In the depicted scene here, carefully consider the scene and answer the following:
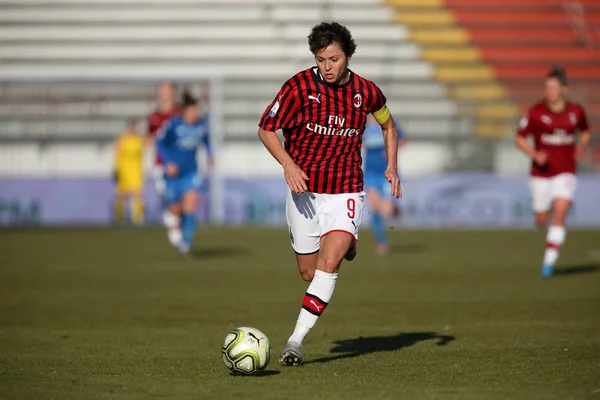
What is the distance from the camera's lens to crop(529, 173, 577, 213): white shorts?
13.5m

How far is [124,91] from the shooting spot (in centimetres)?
2748

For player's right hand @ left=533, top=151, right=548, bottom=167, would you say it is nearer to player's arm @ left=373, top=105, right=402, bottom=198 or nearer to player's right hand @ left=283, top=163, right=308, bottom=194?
player's arm @ left=373, top=105, right=402, bottom=198

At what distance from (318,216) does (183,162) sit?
32.9 ft

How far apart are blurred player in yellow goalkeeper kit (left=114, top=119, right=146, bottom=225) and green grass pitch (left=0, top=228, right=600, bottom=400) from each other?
498cm

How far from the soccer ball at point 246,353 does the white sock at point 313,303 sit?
438mm

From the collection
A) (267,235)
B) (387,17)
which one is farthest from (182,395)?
(387,17)

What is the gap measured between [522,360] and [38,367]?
3.22 metres

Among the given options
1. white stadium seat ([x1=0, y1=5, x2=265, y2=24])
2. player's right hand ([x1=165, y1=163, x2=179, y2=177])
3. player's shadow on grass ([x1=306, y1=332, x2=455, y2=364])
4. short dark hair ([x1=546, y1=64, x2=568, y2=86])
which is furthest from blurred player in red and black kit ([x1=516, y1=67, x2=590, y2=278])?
white stadium seat ([x1=0, y1=5, x2=265, y2=24])

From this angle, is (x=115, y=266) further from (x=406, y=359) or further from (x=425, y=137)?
(x=425, y=137)

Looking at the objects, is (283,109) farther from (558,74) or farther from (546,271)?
(546,271)

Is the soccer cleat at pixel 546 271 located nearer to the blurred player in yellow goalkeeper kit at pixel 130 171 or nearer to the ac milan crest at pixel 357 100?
the ac milan crest at pixel 357 100

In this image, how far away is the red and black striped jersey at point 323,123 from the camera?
746 centimetres

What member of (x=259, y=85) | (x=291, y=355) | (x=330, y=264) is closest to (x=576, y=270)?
(x=330, y=264)

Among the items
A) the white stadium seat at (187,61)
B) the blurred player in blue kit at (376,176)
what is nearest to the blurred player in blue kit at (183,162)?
the blurred player in blue kit at (376,176)
